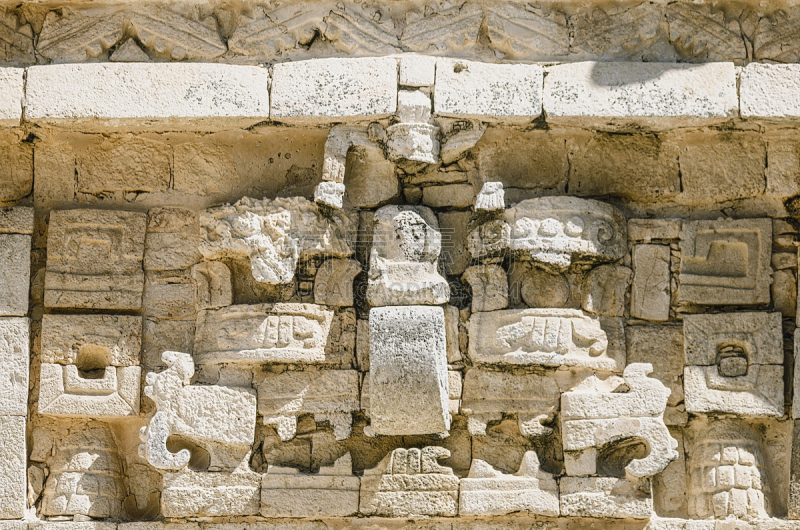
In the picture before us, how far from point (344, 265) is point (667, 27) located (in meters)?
1.98

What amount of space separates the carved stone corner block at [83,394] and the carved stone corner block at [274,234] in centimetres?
81

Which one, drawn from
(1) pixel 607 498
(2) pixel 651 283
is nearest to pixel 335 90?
(2) pixel 651 283

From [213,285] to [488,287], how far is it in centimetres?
138

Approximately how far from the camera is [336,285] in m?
5.75

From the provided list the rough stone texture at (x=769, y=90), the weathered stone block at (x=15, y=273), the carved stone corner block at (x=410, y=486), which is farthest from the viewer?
the weathered stone block at (x=15, y=273)

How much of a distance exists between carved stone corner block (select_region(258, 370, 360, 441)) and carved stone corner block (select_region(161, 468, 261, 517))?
0.32 metres

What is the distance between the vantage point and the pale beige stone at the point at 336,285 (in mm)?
5742

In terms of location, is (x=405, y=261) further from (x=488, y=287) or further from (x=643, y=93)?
(x=643, y=93)

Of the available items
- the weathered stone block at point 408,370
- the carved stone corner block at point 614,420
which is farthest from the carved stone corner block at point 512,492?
the weathered stone block at point 408,370

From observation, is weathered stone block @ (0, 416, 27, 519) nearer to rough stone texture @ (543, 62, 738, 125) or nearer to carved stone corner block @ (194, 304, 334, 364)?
carved stone corner block @ (194, 304, 334, 364)

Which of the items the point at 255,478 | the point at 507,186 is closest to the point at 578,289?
the point at 507,186

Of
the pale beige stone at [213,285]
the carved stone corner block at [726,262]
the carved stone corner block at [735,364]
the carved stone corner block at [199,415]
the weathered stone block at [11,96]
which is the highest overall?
the weathered stone block at [11,96]

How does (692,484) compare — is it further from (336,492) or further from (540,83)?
(540,83)

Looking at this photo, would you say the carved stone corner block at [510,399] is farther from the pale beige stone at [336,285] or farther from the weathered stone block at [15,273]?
the weathered stone block at [15,273]
